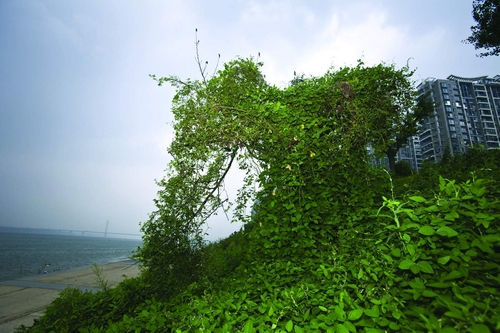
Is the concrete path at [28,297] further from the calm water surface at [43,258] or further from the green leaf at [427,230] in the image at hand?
the green leaf at [427,230]

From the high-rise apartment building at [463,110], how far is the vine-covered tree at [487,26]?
222 feet

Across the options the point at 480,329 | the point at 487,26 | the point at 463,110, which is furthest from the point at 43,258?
the point at 463,110

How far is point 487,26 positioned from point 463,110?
269ft

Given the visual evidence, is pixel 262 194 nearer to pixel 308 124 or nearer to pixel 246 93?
pixel 308 124

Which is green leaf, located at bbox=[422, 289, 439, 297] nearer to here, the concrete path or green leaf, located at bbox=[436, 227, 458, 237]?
green leaf, located at bbox=[436, 227, 458, 237]

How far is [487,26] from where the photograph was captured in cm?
1219

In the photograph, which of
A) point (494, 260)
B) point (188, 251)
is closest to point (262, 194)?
point (188, 251)

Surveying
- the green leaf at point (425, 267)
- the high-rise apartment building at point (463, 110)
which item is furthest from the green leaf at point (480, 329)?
the high-rise apartment building at point (463, 110)

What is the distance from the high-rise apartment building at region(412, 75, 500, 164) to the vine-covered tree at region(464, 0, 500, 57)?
67550mm

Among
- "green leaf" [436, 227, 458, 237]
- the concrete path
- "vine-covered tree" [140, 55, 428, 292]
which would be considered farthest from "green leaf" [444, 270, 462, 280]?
the concrete path

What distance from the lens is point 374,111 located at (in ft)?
12.5

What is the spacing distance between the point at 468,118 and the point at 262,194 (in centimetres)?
9883

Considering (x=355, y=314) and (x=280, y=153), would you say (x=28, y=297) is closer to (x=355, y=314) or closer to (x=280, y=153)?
(x=280, y=153)

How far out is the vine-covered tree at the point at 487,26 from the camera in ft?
38.2
